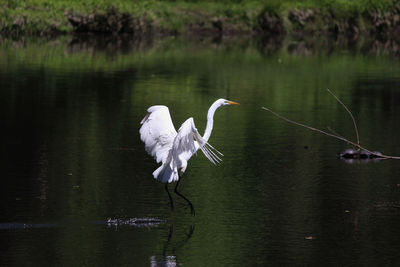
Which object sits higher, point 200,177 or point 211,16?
point 200,177

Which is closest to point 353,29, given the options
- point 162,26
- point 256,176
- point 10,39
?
point 162,26

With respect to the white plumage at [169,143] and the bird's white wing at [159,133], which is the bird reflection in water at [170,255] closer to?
the white plumage at [169,143]

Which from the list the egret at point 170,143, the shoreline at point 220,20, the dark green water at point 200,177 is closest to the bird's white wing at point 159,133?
the egret at point 170,143

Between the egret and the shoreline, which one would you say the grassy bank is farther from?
the egret

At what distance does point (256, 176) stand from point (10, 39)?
94.8 ft

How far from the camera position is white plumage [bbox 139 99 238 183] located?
33.7ft

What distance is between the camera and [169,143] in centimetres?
1102

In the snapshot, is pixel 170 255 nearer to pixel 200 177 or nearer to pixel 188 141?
pixel 188 141

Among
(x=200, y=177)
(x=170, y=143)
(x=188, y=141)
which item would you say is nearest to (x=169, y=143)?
(x=170, y=143)

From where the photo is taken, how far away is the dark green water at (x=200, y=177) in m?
8.98

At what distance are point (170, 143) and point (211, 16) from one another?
40.2 meters

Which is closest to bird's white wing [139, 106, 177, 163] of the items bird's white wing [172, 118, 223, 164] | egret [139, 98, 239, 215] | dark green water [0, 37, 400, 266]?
egret [139, 98, 239, 215]

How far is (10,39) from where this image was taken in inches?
1561

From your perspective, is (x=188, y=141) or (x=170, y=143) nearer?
(x=188, y=141)
